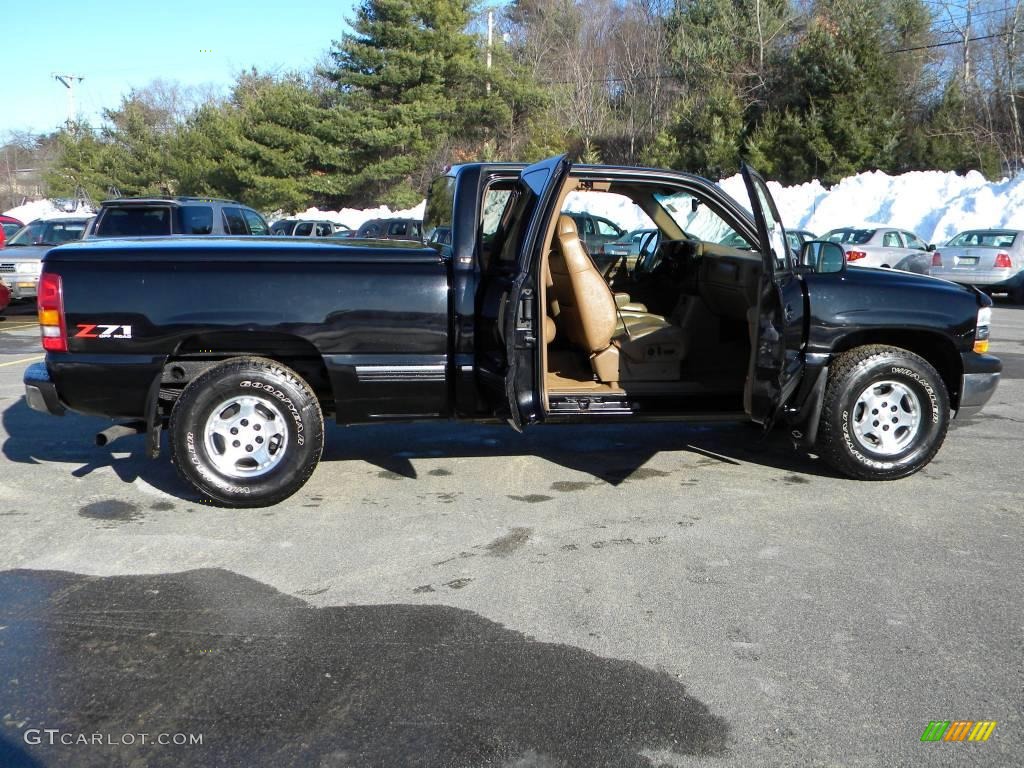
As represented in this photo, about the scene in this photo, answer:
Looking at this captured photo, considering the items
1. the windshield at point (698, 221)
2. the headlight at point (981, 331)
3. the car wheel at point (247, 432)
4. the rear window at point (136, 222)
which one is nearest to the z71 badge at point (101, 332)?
the car wheel at point (247, 432)

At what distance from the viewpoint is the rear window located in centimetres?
1310

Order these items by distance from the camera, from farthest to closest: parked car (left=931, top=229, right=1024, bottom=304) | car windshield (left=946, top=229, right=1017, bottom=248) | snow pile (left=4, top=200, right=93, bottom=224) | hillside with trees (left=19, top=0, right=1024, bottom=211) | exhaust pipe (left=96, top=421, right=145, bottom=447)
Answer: snow pile (left=4, top=200, right=93, bottom=224), hillside with trees (left=19, top=0, right=1024, bottom=211), car windshield (left=946, top=229, right=1017, bottom=248), parked car (left=931, top=229, right=1024, bottom=304), exhaust pipe (left=96, top=421, right=145, bottom=447)

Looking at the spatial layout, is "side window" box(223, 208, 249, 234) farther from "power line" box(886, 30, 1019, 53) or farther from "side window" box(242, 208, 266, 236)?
"power line" box(886, 30, 1019, 53)

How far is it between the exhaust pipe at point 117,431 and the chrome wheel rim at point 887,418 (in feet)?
14.0

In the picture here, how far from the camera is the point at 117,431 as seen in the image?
17.2ft

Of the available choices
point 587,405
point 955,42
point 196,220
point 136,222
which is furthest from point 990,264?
point 955,42

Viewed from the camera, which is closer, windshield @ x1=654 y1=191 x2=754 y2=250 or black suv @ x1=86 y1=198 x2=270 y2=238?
windshield @ x1=654 y1=191 x2=754 y2=250

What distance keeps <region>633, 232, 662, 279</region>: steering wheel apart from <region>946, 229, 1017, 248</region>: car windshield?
617 inches

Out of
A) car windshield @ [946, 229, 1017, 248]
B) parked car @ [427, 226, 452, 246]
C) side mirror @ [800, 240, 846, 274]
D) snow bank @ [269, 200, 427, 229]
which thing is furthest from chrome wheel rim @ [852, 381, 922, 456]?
snow bank @ [269, 200, 427, 229]

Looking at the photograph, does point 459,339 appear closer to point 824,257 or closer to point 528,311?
point 528,311

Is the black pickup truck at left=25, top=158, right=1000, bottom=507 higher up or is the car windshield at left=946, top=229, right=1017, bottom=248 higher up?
the car windshield at left=946, top=229, right=1017, bottom=248

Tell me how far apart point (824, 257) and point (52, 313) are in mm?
4392

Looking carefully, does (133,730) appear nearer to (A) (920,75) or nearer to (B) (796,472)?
(B) (796,472)

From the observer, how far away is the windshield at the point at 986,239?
19.9 metres
